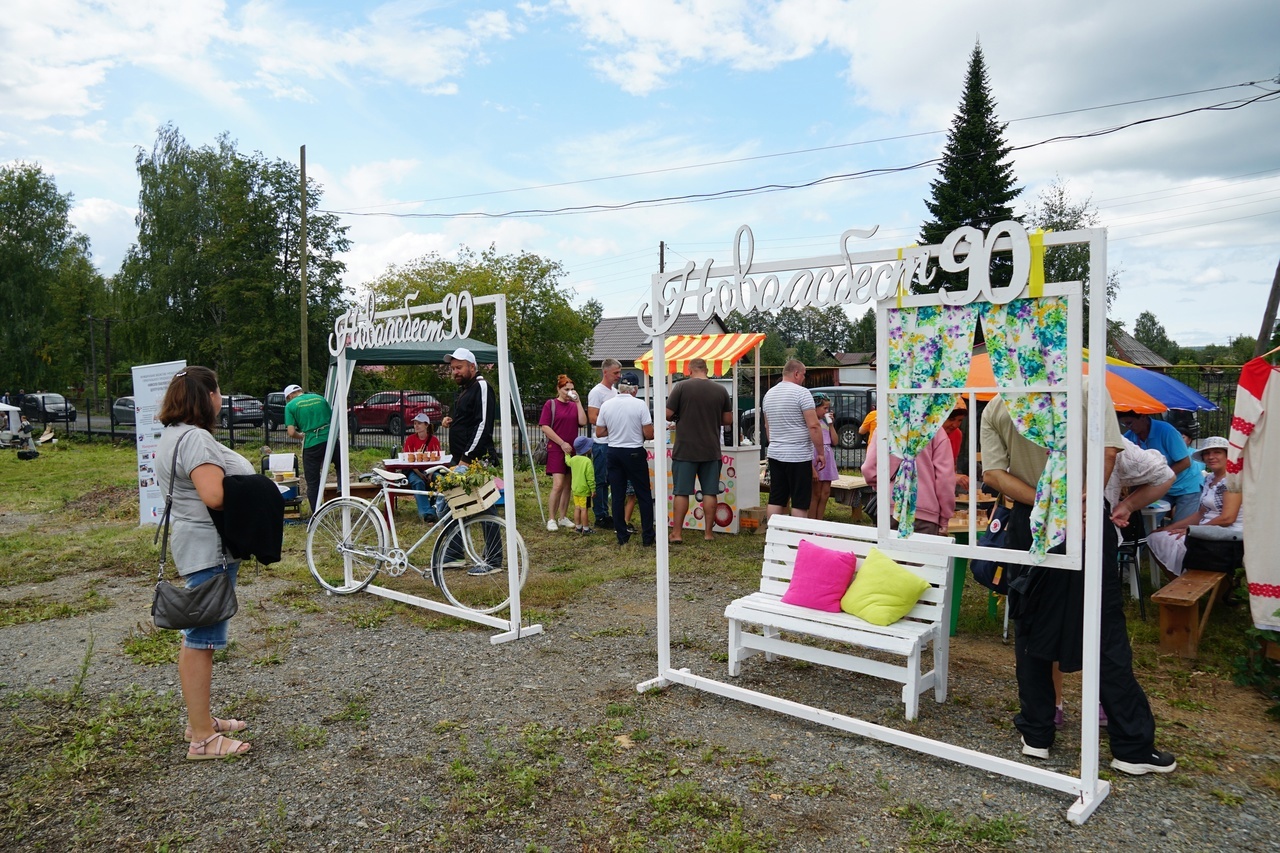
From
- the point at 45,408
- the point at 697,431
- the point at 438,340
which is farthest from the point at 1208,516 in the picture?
the point at 45,408

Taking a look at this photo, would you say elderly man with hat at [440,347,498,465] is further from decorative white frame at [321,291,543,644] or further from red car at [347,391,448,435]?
red car at [347,391,448,435]

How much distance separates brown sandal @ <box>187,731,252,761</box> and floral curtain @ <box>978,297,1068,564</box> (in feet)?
11.4

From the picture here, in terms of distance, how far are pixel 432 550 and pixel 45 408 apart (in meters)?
26.0

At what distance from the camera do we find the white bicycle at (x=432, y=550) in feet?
19.6

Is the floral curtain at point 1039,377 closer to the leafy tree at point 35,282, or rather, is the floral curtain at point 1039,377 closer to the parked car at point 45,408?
the parked car at point 45,408

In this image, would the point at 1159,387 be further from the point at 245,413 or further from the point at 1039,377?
the point at 245,413

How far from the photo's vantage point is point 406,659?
5.11 m

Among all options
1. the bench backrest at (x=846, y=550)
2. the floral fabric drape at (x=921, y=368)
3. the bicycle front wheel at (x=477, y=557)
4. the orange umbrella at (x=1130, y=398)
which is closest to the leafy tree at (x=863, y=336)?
the orange umbrella at (x=1130, y=398)

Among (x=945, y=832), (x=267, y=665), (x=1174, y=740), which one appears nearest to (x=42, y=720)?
(x=267, y=665)

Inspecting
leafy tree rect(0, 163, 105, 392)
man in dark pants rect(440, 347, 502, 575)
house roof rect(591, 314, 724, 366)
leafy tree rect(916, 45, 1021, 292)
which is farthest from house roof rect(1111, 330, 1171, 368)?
leafy tree rect(0, 163, 105, 392)

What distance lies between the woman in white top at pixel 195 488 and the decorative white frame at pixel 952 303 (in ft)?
6.81

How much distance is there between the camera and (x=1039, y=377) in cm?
318

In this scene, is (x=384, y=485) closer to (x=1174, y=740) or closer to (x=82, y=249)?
(x=1174, y=740)

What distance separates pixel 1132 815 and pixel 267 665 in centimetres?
445
